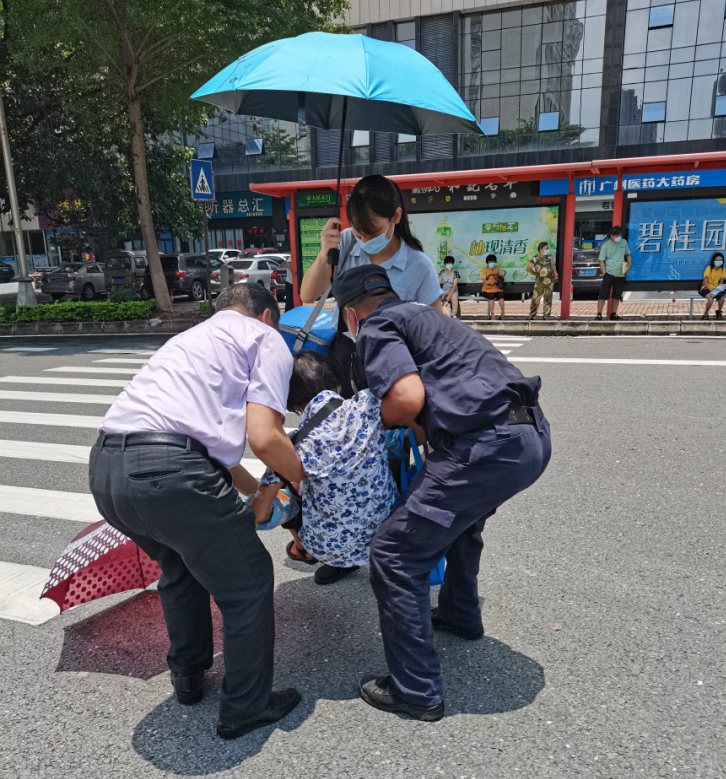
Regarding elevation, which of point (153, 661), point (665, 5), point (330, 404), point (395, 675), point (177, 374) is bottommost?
point (153, 661)

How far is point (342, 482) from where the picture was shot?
97.1 inches

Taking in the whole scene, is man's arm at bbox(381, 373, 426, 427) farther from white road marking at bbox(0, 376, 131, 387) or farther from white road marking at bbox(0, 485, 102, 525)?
white road marking at bbox(0, 376, 131, 387)

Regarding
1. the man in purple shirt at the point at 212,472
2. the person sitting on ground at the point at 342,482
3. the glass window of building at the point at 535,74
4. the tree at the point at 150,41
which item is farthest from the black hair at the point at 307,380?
the glass window of building at the point at 535,74

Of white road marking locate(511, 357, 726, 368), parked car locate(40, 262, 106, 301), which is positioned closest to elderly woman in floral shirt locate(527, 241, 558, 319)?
white road marking locate(511, 357, 726, 368)

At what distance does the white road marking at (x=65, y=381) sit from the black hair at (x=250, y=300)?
704 cm

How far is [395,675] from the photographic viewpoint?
7.95 feet

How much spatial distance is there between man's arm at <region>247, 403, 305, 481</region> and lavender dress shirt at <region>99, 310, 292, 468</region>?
0.03 metres

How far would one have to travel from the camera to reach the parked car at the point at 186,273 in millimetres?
22625

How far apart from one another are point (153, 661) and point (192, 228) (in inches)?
892

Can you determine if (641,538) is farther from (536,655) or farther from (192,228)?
(192,228)

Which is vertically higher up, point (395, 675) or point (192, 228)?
point (192, 228)

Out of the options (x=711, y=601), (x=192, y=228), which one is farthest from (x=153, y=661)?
(x=192, y=228)

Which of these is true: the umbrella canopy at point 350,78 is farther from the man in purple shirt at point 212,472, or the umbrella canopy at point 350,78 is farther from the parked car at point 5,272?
the parked car at point 5,272

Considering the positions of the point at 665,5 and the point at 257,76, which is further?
the point at 665,5
